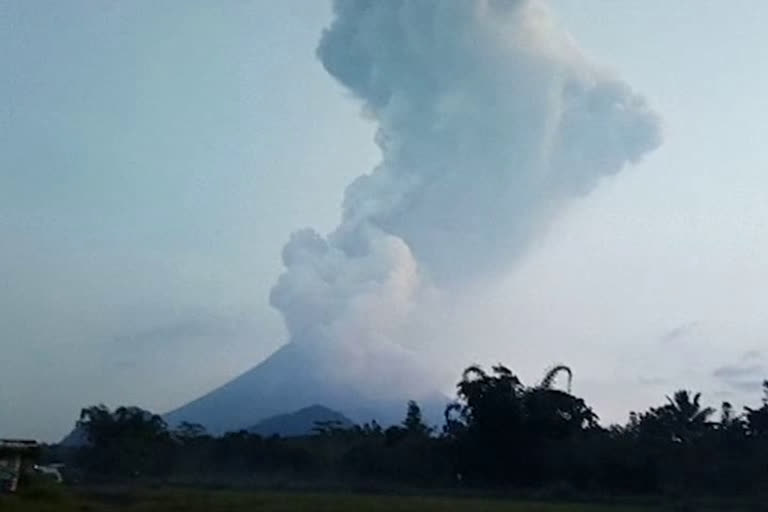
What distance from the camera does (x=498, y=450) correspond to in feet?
235

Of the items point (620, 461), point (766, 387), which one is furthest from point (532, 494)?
point (766, 387)

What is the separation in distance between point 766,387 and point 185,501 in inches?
1911

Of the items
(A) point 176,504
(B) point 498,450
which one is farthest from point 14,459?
(B) point 498,450

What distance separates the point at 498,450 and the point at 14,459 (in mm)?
39638

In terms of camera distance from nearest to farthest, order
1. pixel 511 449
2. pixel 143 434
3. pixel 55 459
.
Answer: pixel 511 449, pixel 55 459, pixel 143 434

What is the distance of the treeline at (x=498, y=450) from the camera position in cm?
6269

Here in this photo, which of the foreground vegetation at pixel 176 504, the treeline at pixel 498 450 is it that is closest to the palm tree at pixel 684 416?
the treeline at pixel 498 450

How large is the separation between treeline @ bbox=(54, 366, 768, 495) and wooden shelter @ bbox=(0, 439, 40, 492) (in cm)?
2976

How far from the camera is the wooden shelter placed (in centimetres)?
3241

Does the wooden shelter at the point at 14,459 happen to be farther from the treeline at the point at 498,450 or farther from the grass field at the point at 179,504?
the treeline at the point at 498,450

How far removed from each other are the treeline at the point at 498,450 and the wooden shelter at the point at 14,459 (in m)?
29.8

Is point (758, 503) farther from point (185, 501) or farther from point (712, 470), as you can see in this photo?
point (185, 501)

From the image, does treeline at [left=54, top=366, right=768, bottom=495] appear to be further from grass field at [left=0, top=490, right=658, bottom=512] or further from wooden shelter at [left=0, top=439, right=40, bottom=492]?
wooden shelter at [left=0, top=439, right=40, bottom=492]

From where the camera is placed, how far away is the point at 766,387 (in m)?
74.5
